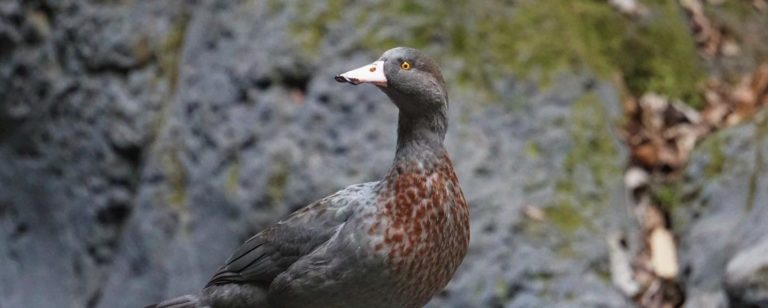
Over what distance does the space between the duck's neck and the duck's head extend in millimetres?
20

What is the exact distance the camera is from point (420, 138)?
3619 millimetres

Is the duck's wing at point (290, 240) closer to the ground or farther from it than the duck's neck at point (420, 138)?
closer to the ground

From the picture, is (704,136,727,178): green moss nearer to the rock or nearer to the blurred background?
the blurred background

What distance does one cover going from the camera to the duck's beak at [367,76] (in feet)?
11.0

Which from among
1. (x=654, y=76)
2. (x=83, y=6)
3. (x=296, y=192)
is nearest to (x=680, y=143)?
(x=654, y=76)

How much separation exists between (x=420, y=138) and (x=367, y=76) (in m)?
0.34

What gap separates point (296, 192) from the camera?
502cm

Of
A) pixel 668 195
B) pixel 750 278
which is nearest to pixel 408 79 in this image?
pixel 750 278

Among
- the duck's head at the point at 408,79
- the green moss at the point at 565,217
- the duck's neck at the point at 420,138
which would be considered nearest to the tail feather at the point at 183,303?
the duck's neck at the point at 420,138

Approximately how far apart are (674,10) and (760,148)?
4.82 feet

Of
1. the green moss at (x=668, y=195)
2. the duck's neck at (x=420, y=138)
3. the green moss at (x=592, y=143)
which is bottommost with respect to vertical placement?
the green moss at (x=668, y=195)

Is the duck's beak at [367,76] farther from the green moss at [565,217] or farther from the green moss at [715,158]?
the green moss at [715,158]

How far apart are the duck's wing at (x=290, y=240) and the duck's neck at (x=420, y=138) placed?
0.20 metres

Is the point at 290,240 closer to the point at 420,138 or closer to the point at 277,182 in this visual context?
the point at 420,138
